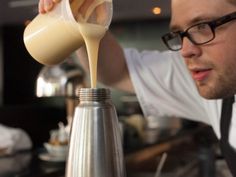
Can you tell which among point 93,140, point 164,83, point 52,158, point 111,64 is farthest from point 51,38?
point 52,158

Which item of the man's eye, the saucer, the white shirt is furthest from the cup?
the saucer

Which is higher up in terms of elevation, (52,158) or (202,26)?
(202,26)

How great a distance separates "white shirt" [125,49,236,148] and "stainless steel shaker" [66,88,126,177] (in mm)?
521

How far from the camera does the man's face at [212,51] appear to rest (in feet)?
2.63

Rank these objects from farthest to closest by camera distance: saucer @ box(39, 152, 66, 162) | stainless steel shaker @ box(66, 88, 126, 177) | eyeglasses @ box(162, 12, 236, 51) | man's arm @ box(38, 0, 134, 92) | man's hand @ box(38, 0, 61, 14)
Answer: saucer @ box(39, 152, 66, 162), man's arm @ box(38, 0, 134, 92), eyeglasses @ box(162, 12, 236, 51), man's hand @ box(38, 0, 61, 14), stainless steel shaker @ box(66, 88, 126, 177)

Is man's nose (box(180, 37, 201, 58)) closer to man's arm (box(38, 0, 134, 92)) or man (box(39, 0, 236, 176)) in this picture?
man (box(39, 0, 236, 176))

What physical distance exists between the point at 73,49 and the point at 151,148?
3.21 feet

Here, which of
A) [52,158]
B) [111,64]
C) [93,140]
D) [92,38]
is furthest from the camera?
[52,158]

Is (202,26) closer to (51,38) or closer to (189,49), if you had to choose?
(189,49)

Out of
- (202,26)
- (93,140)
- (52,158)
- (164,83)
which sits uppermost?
(202,26)

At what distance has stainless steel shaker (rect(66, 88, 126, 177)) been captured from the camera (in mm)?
589

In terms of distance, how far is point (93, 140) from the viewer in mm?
593

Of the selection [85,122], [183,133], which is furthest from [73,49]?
[183,133]

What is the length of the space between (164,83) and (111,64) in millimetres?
170
